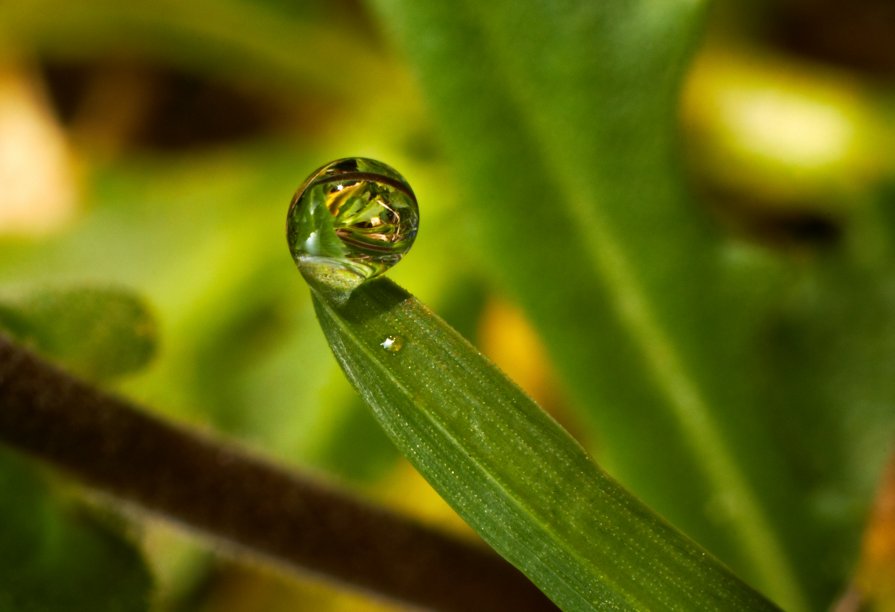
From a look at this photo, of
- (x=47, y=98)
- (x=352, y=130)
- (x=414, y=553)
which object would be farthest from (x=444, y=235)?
(x=47, y=98)

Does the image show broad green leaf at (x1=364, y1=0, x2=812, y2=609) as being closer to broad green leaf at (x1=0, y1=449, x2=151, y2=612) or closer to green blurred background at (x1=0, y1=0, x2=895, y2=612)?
green blurred background at (x1=0, y1=0, x2=895, y2=612)

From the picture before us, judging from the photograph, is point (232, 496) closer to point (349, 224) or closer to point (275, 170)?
point (349, 224)

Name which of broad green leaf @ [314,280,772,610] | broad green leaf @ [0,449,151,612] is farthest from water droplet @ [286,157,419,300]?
broad green leaf @ [0,449,151,612]

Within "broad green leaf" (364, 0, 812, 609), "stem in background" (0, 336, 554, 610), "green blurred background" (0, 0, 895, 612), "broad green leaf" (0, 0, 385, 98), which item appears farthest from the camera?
"broad green leaf" (0, 0, 385, 98)

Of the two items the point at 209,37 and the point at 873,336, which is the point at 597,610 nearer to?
the point at 873,336

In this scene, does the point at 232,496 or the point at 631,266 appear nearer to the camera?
the point at 232,496

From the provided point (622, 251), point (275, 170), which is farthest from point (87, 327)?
point (275, 170)

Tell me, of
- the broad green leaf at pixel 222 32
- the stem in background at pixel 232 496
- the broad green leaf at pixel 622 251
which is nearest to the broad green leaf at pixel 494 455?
the stem in background at pixel 232 496
